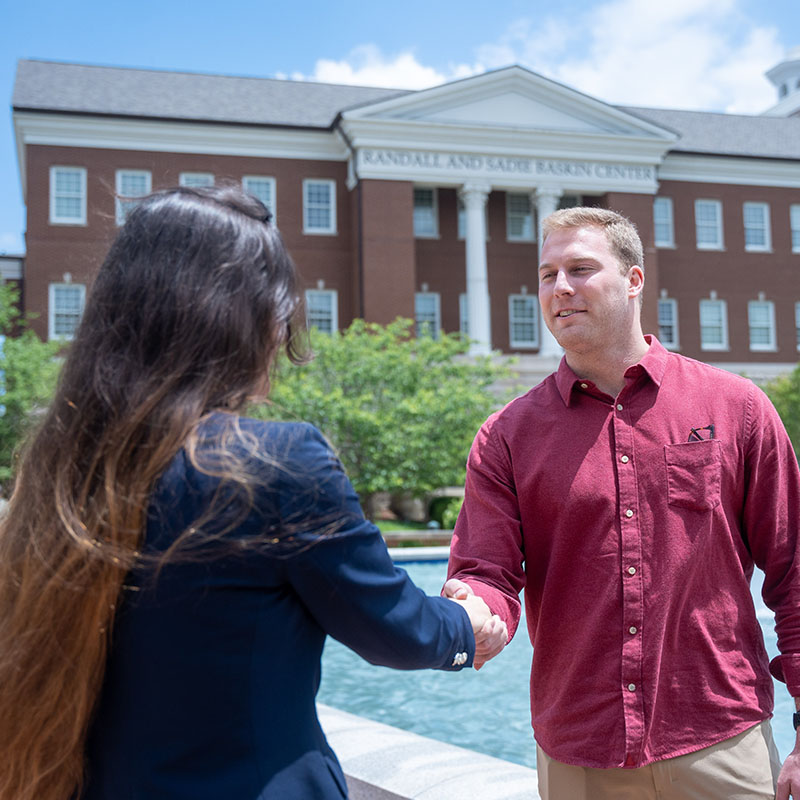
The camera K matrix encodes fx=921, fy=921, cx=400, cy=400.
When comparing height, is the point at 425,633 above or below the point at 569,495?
below

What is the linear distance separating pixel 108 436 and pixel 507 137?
31977mm

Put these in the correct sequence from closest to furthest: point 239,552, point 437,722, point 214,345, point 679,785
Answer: point 239,552
point 214,345
point 679,785
point 437,722

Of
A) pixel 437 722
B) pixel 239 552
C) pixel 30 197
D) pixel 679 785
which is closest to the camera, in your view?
pixel 239 552

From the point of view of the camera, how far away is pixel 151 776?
5.26 ft

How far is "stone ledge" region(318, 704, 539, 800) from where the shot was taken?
12.3 ft

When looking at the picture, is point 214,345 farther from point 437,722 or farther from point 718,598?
point 437,722

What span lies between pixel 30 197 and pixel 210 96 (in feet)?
24.5

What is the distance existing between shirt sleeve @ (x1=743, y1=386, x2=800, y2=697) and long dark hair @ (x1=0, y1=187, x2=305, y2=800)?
1.63 metres

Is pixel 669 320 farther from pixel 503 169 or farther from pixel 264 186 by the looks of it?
pixel 264 186

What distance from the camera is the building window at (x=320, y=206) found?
32.8m

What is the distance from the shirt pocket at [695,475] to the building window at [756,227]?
37.4m

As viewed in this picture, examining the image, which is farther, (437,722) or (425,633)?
(437,722)

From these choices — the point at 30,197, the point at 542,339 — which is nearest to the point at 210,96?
the point at 30,197

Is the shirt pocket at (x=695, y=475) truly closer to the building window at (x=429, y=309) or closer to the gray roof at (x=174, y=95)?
the gray roof at (x=174, y=95)
